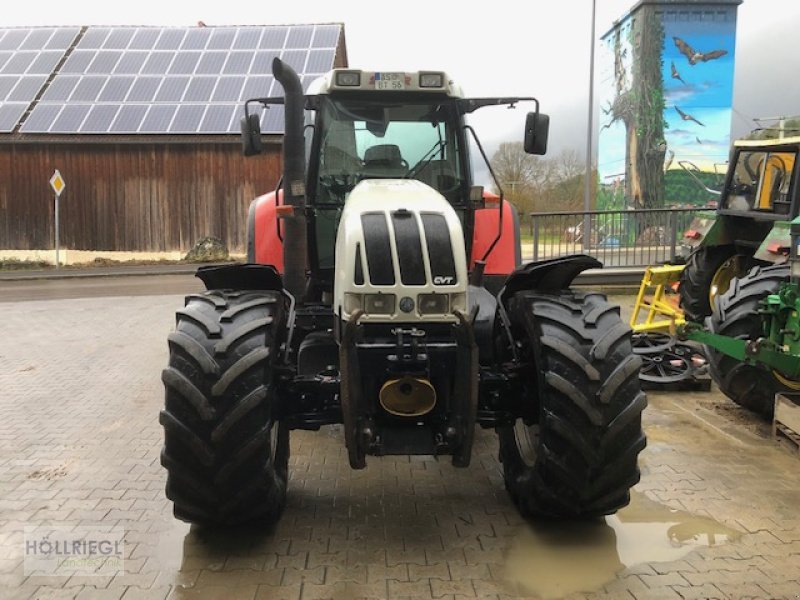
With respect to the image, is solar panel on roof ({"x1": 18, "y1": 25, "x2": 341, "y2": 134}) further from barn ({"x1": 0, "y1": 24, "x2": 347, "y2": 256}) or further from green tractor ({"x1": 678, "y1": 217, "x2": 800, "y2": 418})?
green tractor ({"x1": 678, "y1": 217, "x2": 800, "y2": 418})

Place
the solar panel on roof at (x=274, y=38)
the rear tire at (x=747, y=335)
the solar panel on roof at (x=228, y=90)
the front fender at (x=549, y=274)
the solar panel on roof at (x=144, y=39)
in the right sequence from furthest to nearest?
the solar panel on roof at (x=144, y=39) < the solar panel on roof at (x=274, y=38) < the solar panel on roof at (x=228, y=90) < the rear tire at (x=747, y=335) < the front fender at (x=549, y=274)

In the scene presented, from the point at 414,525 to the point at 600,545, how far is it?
1032mm

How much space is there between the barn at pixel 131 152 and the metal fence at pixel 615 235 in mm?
9509

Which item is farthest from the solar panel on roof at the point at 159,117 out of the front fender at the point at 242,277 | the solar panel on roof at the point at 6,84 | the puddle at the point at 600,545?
the puddle at the point at 600,545

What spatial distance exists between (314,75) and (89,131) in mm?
6580

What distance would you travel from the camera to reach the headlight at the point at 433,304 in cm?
352

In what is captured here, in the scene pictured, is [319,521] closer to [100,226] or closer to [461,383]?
[461,383]

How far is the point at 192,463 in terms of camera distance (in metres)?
3.47

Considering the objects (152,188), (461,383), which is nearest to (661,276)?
(461,383)

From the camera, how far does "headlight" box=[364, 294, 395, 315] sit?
11.5 ft

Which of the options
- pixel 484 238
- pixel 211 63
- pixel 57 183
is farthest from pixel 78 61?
pixel 484 238

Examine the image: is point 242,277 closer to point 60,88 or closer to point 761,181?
point 761,181

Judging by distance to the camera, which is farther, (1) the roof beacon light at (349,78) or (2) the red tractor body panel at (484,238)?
(2) the red tractor body panel at (484,238)

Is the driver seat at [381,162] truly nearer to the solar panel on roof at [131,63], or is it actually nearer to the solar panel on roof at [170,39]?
the solar panel on roof at [131,63]
